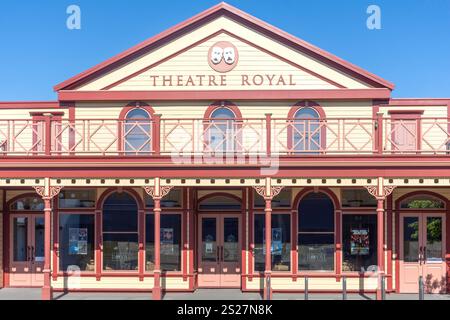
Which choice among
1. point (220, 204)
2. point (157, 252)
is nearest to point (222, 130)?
point (220, 204)

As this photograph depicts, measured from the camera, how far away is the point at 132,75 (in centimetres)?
1752

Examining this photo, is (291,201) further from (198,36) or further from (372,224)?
(198,36)

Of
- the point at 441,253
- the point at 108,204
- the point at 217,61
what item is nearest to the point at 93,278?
the point at 108,204

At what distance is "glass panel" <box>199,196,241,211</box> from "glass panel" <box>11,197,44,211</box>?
5.31 metres

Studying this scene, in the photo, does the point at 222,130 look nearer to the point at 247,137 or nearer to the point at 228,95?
the point at 247,137

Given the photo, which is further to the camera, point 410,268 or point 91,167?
point 410,268

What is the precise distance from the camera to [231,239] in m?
17.2

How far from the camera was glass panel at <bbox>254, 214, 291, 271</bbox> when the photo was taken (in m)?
16.8

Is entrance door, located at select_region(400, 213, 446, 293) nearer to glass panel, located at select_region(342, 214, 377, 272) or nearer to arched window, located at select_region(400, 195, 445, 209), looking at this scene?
arched window, located at select_region(400, 195, 445, 209)

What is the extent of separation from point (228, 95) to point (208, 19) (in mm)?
2650

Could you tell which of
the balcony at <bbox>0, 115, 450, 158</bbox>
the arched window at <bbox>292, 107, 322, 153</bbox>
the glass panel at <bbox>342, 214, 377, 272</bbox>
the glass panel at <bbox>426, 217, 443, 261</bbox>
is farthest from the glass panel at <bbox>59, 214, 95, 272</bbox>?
the glass panel at <bbox>426, 217, 443, 261</bbox>

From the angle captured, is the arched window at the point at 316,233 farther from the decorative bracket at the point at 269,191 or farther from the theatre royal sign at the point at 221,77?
the theatre royal sign at the point at 221,77

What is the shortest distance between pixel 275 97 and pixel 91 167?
617 cm

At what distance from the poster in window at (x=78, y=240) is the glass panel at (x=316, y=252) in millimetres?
6830
